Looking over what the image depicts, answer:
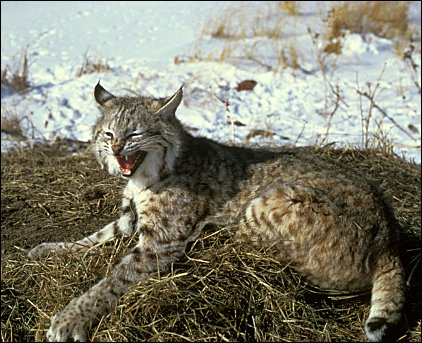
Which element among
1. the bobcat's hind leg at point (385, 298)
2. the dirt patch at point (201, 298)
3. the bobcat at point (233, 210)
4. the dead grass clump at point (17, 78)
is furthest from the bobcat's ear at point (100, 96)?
the dead grass clump at point (17, 78)

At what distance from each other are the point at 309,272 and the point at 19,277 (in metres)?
1.92

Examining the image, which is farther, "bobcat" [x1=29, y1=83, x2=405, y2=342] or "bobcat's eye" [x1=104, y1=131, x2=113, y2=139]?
"bobcat's eye" [x1=104, y1=131, x2=113, y2=139]

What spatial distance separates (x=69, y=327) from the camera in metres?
3.72

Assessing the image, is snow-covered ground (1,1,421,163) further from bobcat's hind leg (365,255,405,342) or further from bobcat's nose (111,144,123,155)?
bobcat's nose (111,144,123,155)

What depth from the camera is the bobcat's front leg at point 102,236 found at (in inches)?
182

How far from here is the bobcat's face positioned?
13.2 ft

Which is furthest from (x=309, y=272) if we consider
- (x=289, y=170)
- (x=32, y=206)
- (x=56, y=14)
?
(x=56, y=14)

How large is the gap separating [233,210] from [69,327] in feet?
4.22

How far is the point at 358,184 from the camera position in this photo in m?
4.24

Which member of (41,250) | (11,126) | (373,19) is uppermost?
(41,250)

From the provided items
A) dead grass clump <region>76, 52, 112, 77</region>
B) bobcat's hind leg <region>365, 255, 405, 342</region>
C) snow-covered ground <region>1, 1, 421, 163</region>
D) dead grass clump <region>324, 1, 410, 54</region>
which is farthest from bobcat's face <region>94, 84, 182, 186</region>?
dead grass clump <region>324, 1, 410, 54</region>

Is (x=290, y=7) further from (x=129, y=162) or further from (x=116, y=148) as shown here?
(x=116, y=148)

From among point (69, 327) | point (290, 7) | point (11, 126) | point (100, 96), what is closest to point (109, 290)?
point (69, 327)

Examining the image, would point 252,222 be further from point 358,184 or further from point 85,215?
point 85,215
